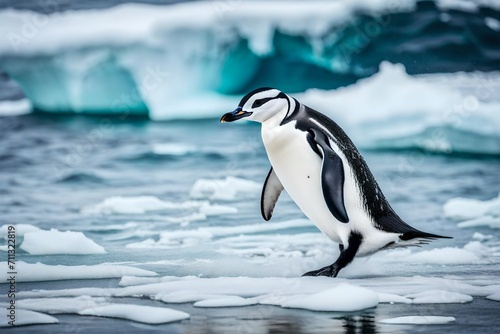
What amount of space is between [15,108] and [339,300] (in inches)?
141

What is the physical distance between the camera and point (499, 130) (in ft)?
20.5

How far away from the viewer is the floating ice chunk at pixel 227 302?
12.2ft

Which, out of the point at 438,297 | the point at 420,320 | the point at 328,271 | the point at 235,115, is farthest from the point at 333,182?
the point at 420,320

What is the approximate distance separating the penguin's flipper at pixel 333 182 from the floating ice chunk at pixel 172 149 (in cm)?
237

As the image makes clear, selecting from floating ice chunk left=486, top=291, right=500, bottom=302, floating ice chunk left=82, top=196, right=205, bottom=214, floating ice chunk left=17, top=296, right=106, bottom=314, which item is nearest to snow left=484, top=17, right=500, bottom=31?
floating ice chunk left=82, top=196, right=205, bottom=214

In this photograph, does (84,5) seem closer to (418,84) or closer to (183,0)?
(183,0)

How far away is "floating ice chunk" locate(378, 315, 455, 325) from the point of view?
341cm

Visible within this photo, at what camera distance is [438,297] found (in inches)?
149

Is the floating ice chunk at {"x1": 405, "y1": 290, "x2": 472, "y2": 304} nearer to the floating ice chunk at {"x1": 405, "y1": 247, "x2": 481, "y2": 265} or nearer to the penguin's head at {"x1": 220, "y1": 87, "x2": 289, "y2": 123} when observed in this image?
the floating ice chunk at {"x1": 405, "y1": 247, "x2": 481, "y2": 265}

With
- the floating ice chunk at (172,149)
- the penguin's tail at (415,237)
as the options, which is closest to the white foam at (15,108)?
the floating ice chunk at (172,149)

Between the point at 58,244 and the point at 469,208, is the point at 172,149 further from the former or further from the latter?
the point at 469,208

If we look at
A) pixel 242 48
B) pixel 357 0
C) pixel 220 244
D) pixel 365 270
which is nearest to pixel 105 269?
pixel 220 244

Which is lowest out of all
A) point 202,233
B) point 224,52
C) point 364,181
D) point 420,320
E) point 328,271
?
point 202,233

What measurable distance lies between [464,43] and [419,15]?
1.32 ft
